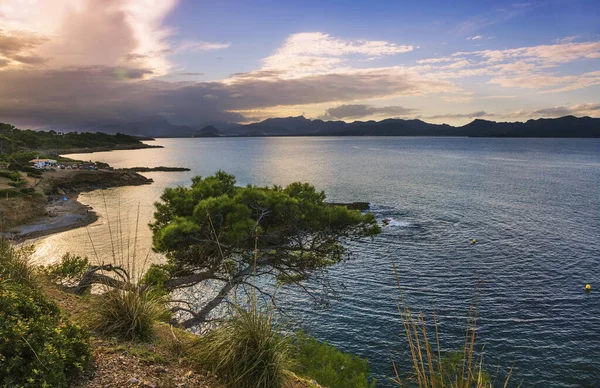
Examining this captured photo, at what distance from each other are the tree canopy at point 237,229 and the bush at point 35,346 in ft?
25.1

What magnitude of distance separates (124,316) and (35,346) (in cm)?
199

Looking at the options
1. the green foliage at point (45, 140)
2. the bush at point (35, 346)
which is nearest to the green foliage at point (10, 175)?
the green foliage at point (45, 140)

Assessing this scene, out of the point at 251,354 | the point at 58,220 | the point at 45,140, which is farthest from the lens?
the point at 45,140

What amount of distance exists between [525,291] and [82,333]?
84.1 feet

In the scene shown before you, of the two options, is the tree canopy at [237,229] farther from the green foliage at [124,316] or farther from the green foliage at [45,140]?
the green foliage at [45,140]

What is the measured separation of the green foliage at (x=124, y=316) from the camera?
20.6 ft

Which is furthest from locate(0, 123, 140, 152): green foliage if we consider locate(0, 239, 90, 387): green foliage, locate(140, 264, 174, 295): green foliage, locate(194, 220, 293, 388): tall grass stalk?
locate(194, 220, 293, 388): tall grass stalk

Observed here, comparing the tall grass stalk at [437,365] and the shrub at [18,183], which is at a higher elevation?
the tall grass stalk at [437,365]

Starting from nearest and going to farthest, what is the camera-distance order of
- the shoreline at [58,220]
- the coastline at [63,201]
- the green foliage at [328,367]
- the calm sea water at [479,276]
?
the green foliage at [328,367]
the calm sea water at [479,276]
the shoreline at [58,220]
the coastline at [63,201]

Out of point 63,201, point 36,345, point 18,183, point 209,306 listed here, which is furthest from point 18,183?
point 36,345

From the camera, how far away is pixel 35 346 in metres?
4.47

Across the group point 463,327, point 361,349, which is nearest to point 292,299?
point 361,349

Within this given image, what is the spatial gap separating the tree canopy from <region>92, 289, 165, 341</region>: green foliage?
6295 millimetres

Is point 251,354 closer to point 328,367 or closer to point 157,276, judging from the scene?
point 328,367
